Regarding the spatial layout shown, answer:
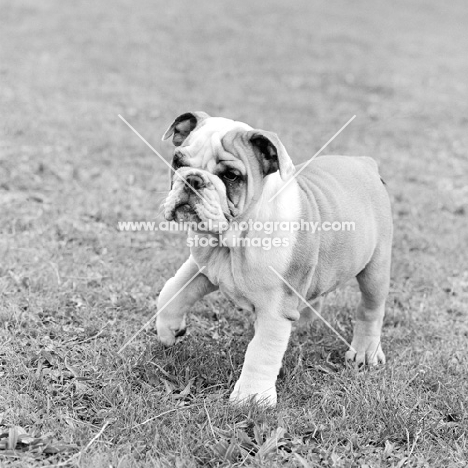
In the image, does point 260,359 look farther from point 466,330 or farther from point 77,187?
point 77,187

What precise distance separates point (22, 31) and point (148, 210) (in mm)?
9927

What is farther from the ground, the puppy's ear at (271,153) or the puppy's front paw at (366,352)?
the puppy's ear at (271,153)

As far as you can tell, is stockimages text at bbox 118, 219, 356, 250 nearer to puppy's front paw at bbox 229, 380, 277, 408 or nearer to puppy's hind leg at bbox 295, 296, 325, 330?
puppy's front paw at bbox 229, 380, 277, 408

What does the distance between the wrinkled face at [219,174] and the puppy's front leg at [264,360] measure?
25.6 inches

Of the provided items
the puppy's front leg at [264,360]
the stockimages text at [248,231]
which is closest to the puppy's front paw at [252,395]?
the puppy's front leg at [264,360]


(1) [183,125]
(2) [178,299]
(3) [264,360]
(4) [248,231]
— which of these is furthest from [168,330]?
(1) [183,125]

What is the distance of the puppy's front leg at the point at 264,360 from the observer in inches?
147

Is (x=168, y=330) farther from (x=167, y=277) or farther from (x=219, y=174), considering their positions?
(x=219, y=174)

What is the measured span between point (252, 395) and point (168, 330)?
0.85 metres

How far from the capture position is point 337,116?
37.5ft

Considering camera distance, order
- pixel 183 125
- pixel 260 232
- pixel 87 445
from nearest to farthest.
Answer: pixel 87 445
pixel 260 232
pixel 183 125

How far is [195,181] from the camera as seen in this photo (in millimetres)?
3482

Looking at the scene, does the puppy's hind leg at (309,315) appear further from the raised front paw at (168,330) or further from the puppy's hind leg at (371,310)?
the raised front paw at (168,330)

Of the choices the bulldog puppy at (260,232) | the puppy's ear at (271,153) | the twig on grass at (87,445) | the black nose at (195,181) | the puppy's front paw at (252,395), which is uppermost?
the puppy's ear at (271,153)
